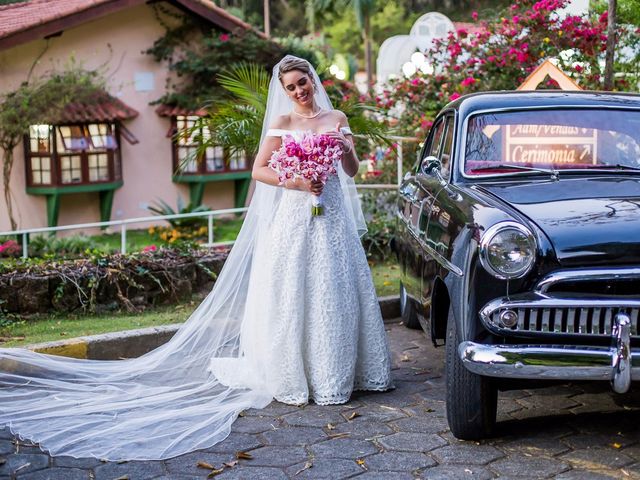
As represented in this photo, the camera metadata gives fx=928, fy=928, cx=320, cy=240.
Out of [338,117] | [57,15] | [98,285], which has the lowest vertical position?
Result: [98,285]

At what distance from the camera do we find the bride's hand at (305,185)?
5.41m

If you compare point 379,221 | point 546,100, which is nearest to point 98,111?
point 379,221

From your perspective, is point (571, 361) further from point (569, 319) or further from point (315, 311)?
point (315, 311)

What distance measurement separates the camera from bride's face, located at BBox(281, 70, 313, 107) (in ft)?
18.2

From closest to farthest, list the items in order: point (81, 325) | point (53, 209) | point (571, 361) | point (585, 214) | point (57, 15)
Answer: point (571, 361), point (585, 214), point (81, 325), point (57, 15), point (53, 209)

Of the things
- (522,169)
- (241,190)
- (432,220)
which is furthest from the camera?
(241,190)

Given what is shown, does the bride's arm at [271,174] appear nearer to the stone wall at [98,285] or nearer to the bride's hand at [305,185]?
the bride's hand at [305,185]

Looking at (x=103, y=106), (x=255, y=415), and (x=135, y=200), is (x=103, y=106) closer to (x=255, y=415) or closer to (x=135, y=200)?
(x=135, y=200)

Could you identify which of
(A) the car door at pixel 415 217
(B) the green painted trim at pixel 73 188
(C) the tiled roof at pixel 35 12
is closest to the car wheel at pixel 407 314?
(A) the car door at pixel 415 217

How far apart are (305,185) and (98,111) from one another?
32.2ft

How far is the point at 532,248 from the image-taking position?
414 cm

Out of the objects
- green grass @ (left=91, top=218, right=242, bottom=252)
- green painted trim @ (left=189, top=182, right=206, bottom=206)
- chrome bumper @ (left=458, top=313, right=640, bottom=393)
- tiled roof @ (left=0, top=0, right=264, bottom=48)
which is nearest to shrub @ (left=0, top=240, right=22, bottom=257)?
green grass @ (left=91, top=218, right=242, bottom=252)

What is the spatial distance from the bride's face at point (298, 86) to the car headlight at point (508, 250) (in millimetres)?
1789

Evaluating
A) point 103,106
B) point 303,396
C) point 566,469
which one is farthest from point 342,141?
point 103,106
